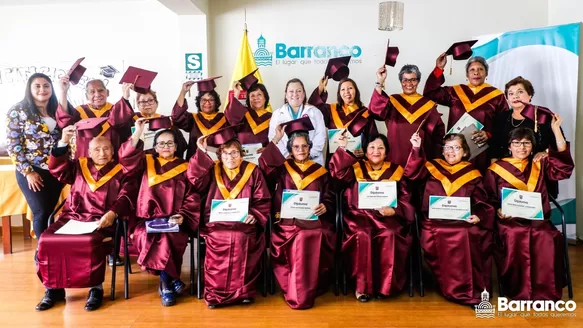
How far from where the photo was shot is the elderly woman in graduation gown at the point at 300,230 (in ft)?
10.8

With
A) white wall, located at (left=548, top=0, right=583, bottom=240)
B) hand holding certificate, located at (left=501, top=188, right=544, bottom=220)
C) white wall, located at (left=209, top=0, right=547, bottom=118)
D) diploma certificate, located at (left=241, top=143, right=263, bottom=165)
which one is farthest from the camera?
white wall, located at (left=209, top=0, right=547, bottom=118)

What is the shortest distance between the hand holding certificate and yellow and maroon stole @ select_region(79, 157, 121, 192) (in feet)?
9.97

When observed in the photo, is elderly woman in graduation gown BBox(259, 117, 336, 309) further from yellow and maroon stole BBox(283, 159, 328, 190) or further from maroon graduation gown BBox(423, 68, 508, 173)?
maroon graduation gown BBox(423, 68, 508, 173)

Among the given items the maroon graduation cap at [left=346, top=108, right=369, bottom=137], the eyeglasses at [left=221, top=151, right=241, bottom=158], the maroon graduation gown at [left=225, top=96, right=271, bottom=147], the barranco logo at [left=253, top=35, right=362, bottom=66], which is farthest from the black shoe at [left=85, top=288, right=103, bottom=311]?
the barranco logo at [left=253, top=35, right=362, bottom=66]

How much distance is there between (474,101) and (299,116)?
5.37 feet

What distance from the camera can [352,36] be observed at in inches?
227

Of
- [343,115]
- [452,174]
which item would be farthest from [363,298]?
[343,115]

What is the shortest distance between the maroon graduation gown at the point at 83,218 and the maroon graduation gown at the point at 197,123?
2.86ft

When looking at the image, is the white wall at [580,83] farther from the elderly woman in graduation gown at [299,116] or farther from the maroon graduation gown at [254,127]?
the maroon graduation gown at [254,127]

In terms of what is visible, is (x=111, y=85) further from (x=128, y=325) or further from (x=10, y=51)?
(x=128, y=325)

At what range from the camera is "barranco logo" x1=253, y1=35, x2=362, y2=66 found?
5.76 meters

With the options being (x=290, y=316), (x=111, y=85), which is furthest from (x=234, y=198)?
(x=111, y=85)

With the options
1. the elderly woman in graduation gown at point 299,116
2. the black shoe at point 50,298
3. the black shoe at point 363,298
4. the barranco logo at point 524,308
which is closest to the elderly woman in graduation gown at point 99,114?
the black shoe at point 50,298

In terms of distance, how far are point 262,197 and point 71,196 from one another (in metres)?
1.51
